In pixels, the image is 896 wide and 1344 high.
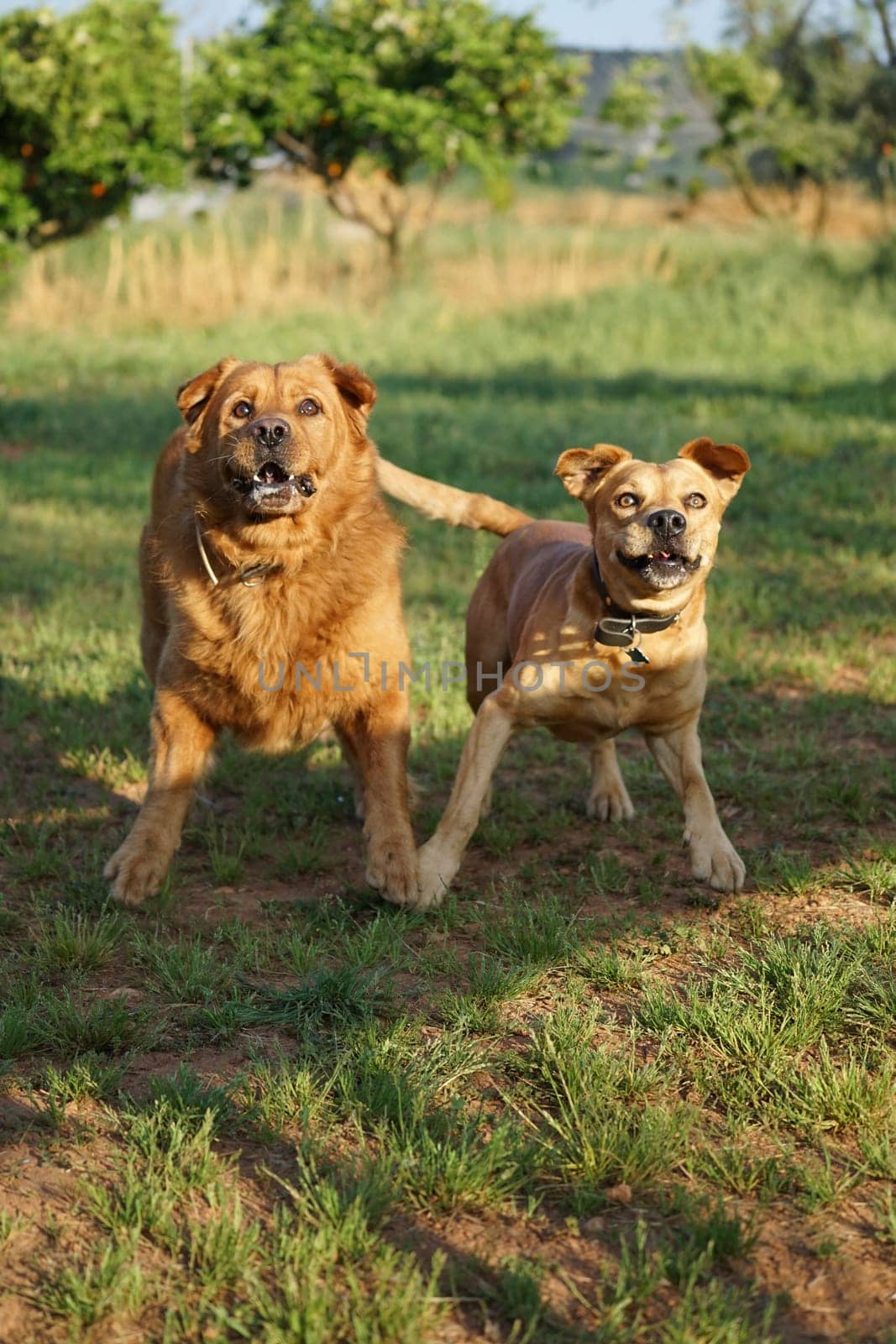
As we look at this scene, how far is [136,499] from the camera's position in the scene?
972 cm

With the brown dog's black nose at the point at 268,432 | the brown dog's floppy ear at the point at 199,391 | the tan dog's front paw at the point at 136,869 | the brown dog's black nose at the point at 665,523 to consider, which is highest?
the brown dog's floppy ear at the point at 199,391

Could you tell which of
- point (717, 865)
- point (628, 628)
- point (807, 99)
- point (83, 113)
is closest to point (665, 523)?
point (628, 628)

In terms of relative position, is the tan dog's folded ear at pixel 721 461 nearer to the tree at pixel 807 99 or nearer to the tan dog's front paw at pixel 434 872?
the tan dog's front paw at pixel 434 872

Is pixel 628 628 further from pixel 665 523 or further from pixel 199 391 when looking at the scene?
pixel 199 391

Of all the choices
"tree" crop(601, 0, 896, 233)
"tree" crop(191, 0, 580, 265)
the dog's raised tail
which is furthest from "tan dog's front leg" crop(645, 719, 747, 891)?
"tree" crop(601, 0, 896, 233)

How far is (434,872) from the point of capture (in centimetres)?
435

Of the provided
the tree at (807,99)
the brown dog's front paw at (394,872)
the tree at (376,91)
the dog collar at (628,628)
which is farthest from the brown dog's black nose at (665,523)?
the tree at (807,99)

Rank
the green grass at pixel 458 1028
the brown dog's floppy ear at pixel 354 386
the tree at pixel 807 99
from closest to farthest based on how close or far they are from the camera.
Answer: the green grass at pixel 458 1028
the brown dog's floppy ear at pixel 354 386
the tree at pixel 807 99

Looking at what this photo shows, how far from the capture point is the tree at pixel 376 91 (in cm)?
1734

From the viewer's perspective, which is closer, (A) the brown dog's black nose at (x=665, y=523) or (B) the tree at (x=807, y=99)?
(A) the brown dog's black nose at (x=665, y=523)

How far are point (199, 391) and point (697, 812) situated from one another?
2.12 meters

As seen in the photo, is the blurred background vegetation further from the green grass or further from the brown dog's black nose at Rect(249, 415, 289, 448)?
the brown dog's black nose at Rect(249, 415, 289, 448)

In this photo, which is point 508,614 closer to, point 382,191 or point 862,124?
point 382,191

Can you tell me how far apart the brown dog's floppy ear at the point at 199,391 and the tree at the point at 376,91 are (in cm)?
1356
